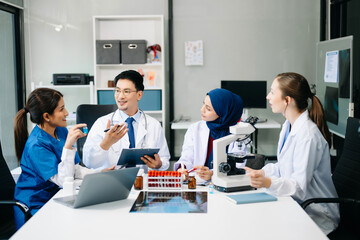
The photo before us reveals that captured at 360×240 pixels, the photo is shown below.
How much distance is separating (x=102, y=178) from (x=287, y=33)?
175 inches

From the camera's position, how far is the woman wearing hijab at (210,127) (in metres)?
2.76

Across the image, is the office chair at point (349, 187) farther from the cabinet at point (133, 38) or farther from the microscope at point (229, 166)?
the cabinet at point (133, 38)

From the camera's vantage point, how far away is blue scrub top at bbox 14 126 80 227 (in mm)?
2258

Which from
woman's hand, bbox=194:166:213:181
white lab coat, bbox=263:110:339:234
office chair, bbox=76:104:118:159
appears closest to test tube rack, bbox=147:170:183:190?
woman's hand, bbox=194:166:213:181

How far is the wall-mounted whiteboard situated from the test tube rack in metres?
2.74

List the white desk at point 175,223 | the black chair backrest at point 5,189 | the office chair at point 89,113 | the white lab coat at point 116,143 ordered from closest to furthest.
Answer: the white desk at point 175,223, the black chair backrest at point 5,189, the white lab coat at point 116,143, the office chair at point 89,113

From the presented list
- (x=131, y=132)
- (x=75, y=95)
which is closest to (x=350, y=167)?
(x=131, y=132)

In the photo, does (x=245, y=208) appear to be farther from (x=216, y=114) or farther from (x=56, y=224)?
(x=216, y=114)

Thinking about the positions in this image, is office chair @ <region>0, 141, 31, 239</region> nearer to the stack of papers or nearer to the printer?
the stack of papers

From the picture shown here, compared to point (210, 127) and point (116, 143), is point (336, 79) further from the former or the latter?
point (116, 143)

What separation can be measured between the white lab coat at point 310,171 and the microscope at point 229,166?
0.55 ft

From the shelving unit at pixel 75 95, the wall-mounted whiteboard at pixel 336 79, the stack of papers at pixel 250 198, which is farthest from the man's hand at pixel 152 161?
the shelving unit at pixel 75 95

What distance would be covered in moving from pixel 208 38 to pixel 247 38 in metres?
0.53

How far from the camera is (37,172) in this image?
2289 mm
